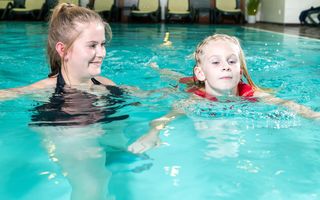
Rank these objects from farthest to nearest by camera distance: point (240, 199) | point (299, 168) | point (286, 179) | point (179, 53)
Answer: point (179, 53) → point (299, 168) → point (286, 179) → point (240, 199)

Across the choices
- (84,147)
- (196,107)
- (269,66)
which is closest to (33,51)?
(269,66)

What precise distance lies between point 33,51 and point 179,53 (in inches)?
91.8

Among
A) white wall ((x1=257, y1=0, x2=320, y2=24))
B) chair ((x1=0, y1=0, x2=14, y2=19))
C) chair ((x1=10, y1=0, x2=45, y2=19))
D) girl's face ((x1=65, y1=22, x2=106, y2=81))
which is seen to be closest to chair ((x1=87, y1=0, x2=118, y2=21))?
chair ((x1=10, y1=0, x2=45, y2=19))

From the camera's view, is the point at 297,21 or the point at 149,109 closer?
the point at 149,109

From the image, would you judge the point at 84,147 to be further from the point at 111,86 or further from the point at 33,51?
the point at 33,51

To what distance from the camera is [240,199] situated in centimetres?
171

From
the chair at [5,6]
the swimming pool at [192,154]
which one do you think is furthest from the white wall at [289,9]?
the swimming pool at [192,154]

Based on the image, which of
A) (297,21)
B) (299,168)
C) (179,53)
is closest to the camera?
(299,168)

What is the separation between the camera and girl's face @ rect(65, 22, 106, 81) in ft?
8.35

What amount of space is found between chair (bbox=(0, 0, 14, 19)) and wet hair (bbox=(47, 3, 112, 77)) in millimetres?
13923

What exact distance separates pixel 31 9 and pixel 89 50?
14097 millimetres

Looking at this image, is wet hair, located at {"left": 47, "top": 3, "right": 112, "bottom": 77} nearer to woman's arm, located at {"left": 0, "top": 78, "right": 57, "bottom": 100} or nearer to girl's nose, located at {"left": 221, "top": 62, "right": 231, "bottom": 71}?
woman's arm, located at {"left": 0, "top": 78, "right": 57, "bottom": 100}

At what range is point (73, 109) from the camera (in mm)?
2627

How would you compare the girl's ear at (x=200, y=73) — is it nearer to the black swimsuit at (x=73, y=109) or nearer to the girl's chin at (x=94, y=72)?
the black swimsuit at (x=73, y=109)
